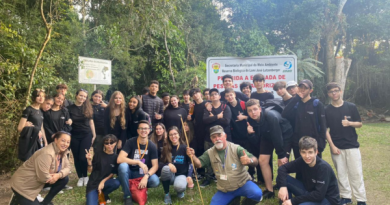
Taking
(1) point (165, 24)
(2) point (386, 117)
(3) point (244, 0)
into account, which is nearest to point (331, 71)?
(2) point (386, 117)

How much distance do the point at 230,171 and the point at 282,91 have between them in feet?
5.85

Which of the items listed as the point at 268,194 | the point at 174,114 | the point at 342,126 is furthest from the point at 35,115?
the point at 342,126

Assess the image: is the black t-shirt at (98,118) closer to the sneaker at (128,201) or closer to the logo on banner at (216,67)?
the sneaker at (128,201)

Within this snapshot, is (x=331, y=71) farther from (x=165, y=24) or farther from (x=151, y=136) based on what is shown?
(x=151, y=136)

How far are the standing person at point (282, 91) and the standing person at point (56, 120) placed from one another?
357 cm

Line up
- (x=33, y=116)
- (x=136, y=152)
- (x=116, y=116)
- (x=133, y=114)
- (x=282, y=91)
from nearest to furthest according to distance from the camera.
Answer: (x=136, y=152), (x=33, y=116), (x=282, y=91), (x=116, y=116), (x=133, y=114)

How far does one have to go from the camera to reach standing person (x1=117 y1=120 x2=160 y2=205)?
4.63 meters

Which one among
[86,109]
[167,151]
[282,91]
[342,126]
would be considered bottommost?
[167,151]

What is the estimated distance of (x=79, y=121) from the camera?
558 cm

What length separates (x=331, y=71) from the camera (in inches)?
791

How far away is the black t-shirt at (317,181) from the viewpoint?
3.77m

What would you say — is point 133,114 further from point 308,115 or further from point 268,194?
point 308,115

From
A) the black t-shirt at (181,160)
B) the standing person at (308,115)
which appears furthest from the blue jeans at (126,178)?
the standing person at (308,115)

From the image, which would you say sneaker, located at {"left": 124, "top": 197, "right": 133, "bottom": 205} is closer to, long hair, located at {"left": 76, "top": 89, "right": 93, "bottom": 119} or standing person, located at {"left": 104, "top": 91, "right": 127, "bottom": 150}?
standing person, located at {"left": 104, "top": 91, "right": 127, "bottom": 150}
